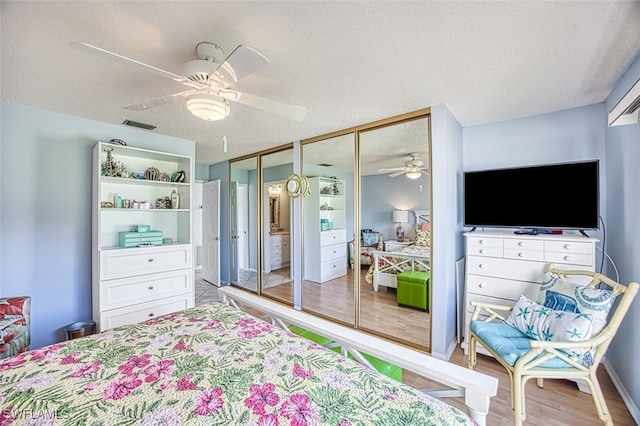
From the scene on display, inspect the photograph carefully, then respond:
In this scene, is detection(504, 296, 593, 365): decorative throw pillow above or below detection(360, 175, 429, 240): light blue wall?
below

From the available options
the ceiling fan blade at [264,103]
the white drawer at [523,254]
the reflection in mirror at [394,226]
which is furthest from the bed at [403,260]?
the ceiling fan blade at [264,103]

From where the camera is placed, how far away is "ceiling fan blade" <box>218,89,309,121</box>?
1598 mm

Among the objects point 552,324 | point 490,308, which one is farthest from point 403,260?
point 552,324

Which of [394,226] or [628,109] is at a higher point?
[628,109]

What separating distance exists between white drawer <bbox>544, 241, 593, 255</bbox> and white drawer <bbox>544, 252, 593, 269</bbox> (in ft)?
0.08

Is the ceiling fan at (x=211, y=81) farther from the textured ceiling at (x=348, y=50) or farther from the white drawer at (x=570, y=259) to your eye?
the white drawer at (x=570, y=259)

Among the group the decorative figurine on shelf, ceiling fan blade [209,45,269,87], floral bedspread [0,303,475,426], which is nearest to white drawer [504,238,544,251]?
floral bedspread [0,303,475,426]

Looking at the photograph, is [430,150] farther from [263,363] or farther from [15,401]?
[15,401]

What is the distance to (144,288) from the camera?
276 cm

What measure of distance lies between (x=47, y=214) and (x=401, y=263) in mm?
4036

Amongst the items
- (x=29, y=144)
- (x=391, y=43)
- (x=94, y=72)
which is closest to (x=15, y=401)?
(x=94, y=72)

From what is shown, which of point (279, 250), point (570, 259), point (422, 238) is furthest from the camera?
point (279, 250)

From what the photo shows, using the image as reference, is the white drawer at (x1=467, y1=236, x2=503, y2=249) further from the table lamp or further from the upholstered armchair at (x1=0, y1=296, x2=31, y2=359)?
the upholstered armchair at (x1=0, y1=296, x2=31, y2=359)

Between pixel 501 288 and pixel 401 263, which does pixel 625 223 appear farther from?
pixel 401 263
